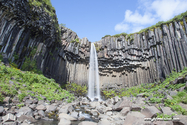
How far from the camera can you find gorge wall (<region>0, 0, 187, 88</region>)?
11057mm

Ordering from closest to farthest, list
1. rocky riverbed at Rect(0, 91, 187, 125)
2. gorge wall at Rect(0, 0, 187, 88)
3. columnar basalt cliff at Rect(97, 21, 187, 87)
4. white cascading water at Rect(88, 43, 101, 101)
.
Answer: rocky riverbed at Rect(0, 91, 187, 125), gorge wall at Rect(0, 0, 187, 88), columnar basalt cliff at Rect(97, 21, 187, 87), white cascading water at Rect(88, 43, 101, 101)

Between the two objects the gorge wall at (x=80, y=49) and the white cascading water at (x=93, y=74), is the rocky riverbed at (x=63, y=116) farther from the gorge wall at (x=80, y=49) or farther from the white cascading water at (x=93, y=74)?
the white cascading water at (x=93, y=74)

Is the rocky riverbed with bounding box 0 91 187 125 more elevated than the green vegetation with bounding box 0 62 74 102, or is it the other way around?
the green vegetation with bounding box 0 62 74 102

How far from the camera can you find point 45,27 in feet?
45.0

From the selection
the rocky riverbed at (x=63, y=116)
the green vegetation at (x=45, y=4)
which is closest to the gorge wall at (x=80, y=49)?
the green vegetation at (x=45, y=4)

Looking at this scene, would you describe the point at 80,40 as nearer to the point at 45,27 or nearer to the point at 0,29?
the point at 45,27

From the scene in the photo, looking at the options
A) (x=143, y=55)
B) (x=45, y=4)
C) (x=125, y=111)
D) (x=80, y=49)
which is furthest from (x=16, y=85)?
(x=143, y=55)

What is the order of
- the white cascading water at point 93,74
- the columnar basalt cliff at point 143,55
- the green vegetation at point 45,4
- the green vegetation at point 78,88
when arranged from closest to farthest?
the green vegetation at point 45,4, the columnar basalt cliff at point 143,55, the green vegetation at point 78,88, the white cascading water at point 93,74

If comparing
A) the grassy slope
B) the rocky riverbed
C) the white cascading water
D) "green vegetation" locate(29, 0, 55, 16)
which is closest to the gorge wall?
"green vegetation" locate(29, 0, 55, 16)

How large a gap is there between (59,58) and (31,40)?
22.4 ft

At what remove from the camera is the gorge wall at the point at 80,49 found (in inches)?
435

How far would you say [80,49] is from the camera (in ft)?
74.3

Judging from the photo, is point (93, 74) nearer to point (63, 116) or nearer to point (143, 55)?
point (143, 55)

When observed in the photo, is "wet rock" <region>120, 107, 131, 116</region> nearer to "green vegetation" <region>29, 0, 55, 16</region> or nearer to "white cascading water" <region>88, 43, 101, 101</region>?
"green vegetation" <region>29, 0, 55, 16</region>
